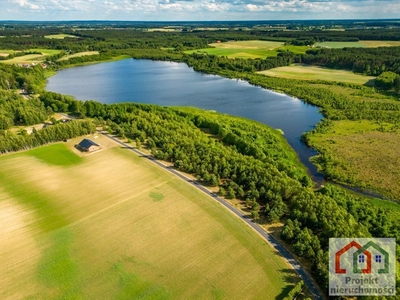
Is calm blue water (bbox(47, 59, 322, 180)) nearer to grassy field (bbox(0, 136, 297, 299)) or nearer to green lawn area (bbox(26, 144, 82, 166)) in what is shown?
grassy field (bbox(0, 136, 297, 299))

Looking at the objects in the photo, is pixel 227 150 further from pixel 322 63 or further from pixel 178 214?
pixel 322 63

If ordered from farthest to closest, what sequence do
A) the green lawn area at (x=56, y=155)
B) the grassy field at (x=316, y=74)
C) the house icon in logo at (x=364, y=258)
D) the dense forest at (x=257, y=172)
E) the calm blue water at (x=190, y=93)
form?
the grassy field at (x=316, y=74)
the calm blue water at (x=190, y=93)
the green lawn area at (x=56, y=155)
the dense forest at (x=257, y=172)
the house icon in logo at (x=364, y=258)

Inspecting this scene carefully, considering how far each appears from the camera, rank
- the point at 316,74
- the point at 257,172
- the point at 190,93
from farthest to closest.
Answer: the point at 316,74
the point at 190,93
the point at 257,172

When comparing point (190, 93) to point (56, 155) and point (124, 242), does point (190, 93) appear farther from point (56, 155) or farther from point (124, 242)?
point (124, 242)

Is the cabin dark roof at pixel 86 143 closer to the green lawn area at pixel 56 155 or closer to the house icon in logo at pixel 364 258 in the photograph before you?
the green lawn area at pixel 56 155

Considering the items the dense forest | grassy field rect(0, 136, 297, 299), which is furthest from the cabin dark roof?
grassy field rect(0, 136, 297, 299)

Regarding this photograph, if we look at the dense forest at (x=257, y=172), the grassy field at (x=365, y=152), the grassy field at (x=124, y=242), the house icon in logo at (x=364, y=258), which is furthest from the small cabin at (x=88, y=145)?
the house icon in logo at (x=364, y=258)

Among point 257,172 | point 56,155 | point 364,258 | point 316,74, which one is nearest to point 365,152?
point 257,172
